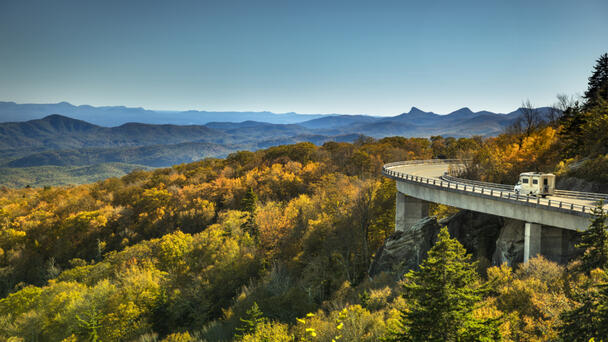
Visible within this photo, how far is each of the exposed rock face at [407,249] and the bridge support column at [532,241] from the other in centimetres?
826

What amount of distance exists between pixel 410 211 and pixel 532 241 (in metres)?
17.4

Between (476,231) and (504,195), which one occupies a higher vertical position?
(504,195)

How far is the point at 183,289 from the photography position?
3922 cm

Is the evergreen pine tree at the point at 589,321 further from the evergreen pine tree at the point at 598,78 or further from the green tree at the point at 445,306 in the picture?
the evergreen pine tree at the point at 598,78

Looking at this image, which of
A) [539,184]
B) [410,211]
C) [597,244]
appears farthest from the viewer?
[410,211]

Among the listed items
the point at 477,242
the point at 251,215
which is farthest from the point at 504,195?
the point at 251,215

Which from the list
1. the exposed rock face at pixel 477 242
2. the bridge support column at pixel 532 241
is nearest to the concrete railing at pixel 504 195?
the bridge support column at pixel 532 241

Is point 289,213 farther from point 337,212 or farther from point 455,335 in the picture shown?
point 455,335

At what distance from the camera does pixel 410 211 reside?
45156 millimetres

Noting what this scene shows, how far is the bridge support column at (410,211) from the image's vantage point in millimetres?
44531

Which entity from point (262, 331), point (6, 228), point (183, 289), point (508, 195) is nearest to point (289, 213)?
point (183, 289)

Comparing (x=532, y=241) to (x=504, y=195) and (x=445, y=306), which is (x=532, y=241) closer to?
(x=504, y=195)

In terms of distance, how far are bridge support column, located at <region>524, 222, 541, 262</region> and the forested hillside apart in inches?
72.3

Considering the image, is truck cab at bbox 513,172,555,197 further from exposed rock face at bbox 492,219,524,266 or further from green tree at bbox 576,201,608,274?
green tree at bbox 576,201,608,274
